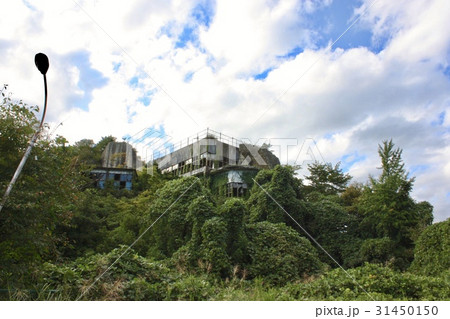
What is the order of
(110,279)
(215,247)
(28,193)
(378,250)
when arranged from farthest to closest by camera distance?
(378,250) → (215,247) → (110,279) → (28,193)

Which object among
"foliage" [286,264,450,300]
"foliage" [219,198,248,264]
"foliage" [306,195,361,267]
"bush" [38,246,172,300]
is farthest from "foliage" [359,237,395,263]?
"bush" [38,246,172,300]

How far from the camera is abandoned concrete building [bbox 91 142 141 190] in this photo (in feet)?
93.9

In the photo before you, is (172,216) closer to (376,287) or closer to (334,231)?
(334,231)

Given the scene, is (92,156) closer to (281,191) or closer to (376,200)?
(281,191)

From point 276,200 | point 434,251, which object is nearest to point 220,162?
point 276,200

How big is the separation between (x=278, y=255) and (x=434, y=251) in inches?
232

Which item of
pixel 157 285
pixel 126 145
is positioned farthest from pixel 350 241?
pixel 126 145

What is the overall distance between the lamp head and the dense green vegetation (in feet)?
4.41

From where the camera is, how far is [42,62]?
6.39 meters

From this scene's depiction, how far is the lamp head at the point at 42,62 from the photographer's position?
20.8 feet

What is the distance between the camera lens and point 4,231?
21.5ft

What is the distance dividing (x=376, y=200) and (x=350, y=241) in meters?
2.48

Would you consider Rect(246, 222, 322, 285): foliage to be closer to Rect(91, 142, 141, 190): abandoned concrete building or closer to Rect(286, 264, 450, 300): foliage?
Rect(286, 264, 450, 300): foliage

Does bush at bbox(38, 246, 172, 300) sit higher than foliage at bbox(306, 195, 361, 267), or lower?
lower
